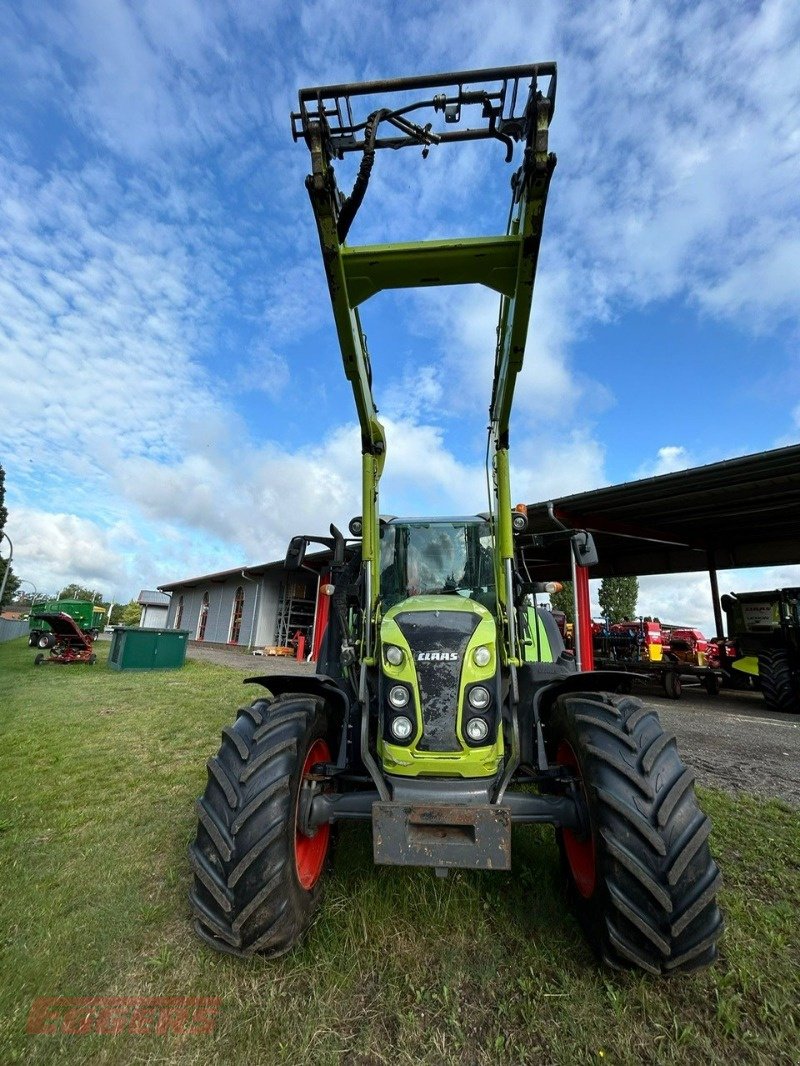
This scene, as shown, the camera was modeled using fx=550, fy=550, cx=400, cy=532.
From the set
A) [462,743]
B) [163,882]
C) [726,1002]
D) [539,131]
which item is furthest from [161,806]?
[539,131]

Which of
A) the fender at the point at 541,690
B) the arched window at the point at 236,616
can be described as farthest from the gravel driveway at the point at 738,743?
the arched window at the point at 236,616

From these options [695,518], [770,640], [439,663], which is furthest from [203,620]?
[439,663]

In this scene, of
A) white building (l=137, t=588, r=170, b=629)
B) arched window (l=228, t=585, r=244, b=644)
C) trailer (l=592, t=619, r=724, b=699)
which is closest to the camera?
trailer (l=592, t=619, r=724, b=699)

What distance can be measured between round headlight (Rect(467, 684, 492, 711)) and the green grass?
992 mm

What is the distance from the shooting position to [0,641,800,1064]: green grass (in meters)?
1.84

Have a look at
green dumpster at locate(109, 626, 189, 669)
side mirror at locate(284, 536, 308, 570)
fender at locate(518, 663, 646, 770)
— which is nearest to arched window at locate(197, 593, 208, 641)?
green dumpster at locate(109, 626, 189, 669)

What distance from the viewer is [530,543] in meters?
3.55

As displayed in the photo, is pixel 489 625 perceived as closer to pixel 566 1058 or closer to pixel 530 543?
pixel 530 543

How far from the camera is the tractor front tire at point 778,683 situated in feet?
33.6

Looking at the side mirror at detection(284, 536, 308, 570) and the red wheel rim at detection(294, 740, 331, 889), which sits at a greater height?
the side mirror at detection(284, 536, 308, 570)

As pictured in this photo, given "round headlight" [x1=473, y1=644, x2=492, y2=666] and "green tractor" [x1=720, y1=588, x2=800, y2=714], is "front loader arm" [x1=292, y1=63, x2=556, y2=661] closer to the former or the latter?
"round headlight" [x1=473, y1=644, x2=492, y2=666]

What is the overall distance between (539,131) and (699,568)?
17.9 meters
